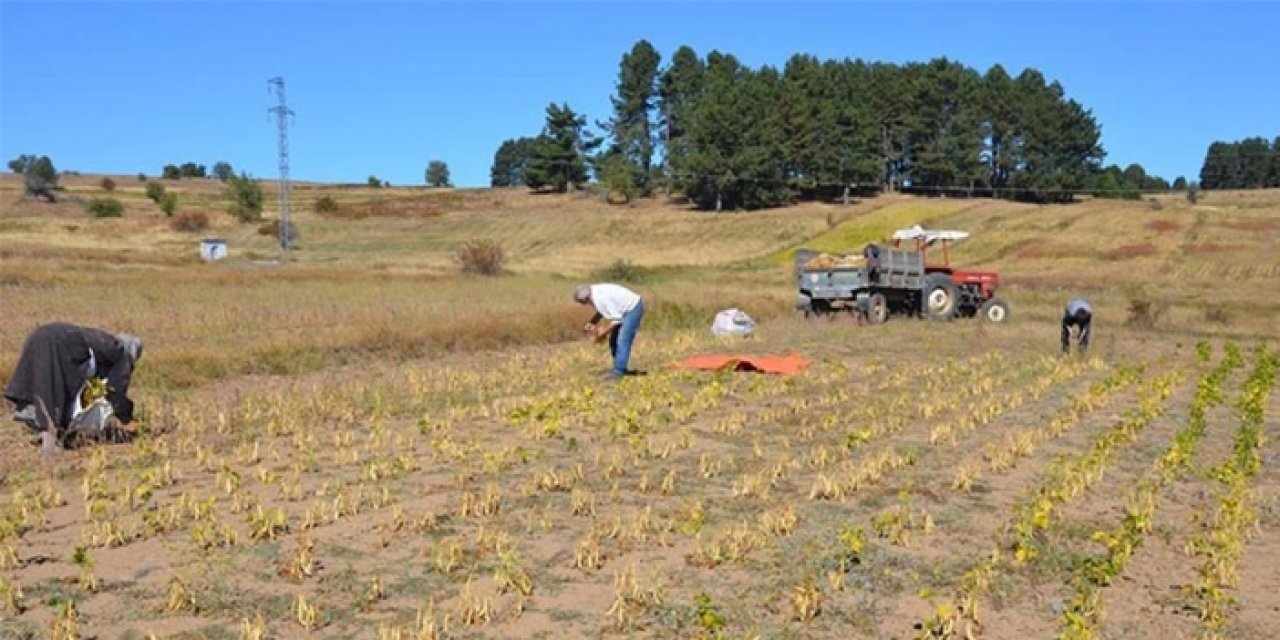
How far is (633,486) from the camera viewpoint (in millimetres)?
9094

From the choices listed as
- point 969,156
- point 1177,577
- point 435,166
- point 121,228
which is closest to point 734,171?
point 969,156

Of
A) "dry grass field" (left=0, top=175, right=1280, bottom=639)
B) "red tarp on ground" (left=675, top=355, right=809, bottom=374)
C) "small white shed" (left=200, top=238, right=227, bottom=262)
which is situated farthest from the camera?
"small white shed" (left=200, top=238, right=227, bottom=262)

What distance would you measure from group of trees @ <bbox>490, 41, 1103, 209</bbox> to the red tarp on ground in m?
54.4

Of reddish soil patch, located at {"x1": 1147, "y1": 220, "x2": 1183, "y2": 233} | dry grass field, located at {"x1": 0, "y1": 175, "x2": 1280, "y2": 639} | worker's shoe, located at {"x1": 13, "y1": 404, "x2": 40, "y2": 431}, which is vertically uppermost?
reddish soil patch, located at {"x1": 1147, "y1": 220, "x2": 1183, "y2": 233}

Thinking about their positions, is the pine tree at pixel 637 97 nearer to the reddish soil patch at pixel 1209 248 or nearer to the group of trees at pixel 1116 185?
the group of trees at pixel 1116 185

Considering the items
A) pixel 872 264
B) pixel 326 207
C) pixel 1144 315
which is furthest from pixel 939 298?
pixel 326 207

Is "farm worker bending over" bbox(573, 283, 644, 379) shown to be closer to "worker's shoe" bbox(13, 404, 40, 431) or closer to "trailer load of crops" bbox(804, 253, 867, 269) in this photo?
"worker's shoe" bbox(13, 404, 40, 431)

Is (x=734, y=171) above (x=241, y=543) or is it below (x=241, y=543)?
above

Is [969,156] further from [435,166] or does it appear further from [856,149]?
[435,166]

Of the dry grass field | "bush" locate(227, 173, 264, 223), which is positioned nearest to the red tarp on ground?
the dry grass field

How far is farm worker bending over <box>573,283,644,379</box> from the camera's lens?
14773mm

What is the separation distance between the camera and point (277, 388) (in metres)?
14.5

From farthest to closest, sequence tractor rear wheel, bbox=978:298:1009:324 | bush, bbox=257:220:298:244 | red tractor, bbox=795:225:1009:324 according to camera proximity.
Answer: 1. bush, bbox=257:220:298:244
2. tractor rear wheel, bbox=978:298:1009:324
3. red tractor, bbox=795:225:1009:324

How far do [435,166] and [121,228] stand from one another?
273ft
